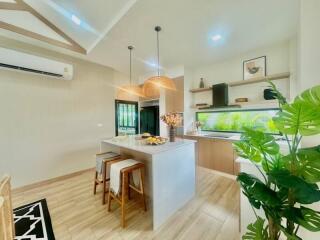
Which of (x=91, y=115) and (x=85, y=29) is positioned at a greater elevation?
(x=85, y=29)

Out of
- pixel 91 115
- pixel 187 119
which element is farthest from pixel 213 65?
pixel 91 115

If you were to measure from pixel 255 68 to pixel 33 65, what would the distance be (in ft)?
14.9

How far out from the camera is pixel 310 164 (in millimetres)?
778

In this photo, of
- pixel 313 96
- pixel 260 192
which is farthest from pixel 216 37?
pixel 260 192

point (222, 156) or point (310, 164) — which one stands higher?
point (310, 164)

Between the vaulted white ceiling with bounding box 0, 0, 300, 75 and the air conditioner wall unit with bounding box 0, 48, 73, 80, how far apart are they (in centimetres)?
41

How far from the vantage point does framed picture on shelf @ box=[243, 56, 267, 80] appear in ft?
10.3

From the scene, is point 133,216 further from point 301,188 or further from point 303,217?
point 301,188

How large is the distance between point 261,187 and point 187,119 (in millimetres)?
3389

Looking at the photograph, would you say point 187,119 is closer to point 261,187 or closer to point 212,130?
point 212,130

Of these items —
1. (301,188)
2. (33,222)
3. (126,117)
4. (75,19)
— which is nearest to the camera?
(301,188)

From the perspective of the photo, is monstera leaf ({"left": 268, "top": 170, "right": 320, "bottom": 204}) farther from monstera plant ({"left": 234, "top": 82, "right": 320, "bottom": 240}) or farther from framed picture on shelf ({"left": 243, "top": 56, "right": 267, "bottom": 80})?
framed picture on shelf ({"left": 243, "top": 56, "right": 267, "bottom": 80})

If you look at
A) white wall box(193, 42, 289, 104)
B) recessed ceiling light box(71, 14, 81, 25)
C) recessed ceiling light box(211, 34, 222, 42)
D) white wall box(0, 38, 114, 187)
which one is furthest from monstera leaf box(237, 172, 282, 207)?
white wall box(0, 38, 114, 187)

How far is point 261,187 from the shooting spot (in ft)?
2.73
